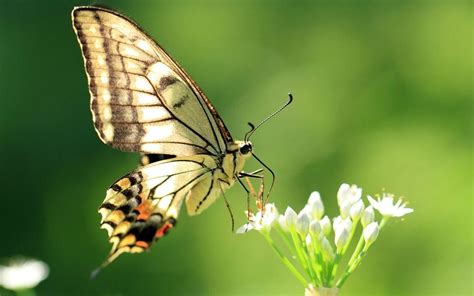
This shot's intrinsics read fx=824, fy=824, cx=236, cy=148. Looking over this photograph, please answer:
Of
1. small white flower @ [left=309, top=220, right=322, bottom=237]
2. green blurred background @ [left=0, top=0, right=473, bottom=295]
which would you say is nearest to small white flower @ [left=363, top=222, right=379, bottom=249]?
small white flower @ [left=309, top=220, right=322, bottom=237]

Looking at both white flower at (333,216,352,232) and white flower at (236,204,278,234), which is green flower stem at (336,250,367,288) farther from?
white flower at (236,204,278,234)

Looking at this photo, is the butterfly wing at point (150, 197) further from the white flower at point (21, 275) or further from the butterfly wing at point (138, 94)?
the white flower at point (21, 275)

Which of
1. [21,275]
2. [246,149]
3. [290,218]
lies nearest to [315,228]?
[290,218]

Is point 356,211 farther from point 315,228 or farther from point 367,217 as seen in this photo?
point 315,228

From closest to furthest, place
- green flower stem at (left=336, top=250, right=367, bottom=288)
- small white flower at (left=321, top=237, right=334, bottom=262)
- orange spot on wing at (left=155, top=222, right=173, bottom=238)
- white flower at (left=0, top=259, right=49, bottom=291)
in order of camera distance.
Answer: green flower stem at (left=336, top=250, right=367, bottom=288)
small white flower at (left=321, top=237, right=334, bottom=262)
orange spot on wing at (left=155, top=222, right=173, bottom=238)
white flower at (left=0, top=259, right=49, bottom=291)

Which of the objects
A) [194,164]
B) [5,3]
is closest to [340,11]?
[5,3]
